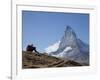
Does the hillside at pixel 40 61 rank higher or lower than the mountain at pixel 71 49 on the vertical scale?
lower

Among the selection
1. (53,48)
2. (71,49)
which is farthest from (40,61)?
(71,49)

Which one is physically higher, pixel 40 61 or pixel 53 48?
pixel 53 48

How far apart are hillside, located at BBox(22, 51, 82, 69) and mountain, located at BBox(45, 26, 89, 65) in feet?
0.16

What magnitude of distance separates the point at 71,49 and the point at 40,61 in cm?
34

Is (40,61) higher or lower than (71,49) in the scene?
lower

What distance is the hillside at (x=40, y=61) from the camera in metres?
1.88

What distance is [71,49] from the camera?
6.59ft

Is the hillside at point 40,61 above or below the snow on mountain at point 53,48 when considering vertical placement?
below

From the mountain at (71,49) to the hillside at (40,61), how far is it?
5 centimetres

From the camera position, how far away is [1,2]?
5.94ft

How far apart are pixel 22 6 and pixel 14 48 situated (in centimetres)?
40

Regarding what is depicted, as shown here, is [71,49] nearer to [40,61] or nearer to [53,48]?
[53,48]
